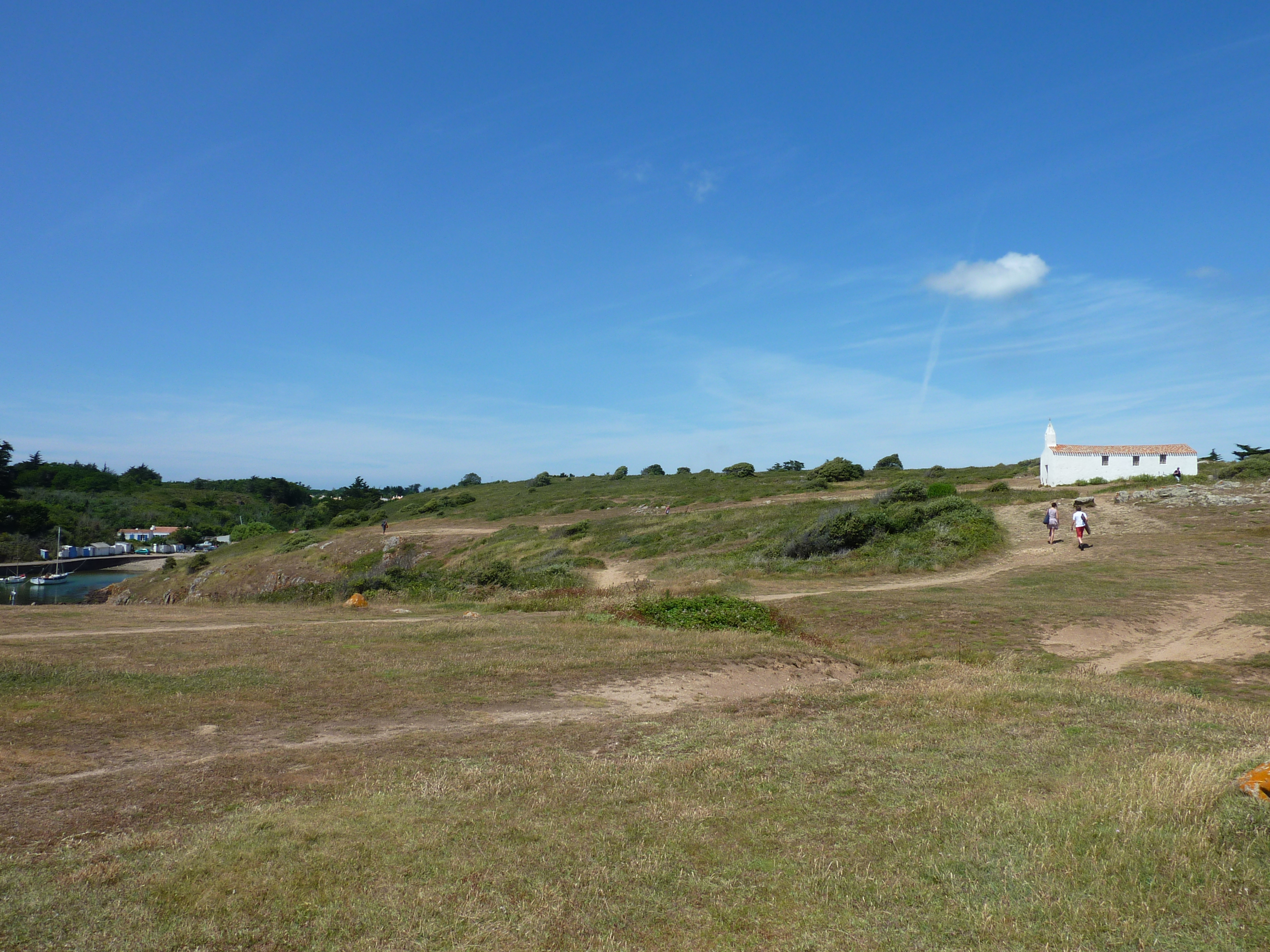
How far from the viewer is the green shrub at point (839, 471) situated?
213 feet

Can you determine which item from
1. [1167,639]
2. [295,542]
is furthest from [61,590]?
[1167,639]

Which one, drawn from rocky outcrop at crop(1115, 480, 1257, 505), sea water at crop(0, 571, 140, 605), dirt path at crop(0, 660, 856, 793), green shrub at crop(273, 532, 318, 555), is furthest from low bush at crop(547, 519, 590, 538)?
dirt path at crop(0, 660, 856, 793)

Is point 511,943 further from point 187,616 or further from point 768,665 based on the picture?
point 187,616

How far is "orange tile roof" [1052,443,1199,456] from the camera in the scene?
44.2 meters

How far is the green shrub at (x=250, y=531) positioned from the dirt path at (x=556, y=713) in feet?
306

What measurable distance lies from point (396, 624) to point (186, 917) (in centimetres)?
→ 1350

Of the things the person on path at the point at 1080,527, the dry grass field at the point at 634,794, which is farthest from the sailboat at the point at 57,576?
the person on path at the point at 1080,527

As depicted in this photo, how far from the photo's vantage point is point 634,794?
6.78 meters

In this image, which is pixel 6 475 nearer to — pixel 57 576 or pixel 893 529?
pixel 57 576

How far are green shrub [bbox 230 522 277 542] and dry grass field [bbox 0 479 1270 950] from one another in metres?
90.0

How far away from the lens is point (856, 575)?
25.7m

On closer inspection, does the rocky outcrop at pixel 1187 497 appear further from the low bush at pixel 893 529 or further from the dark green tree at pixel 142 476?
the dark green tree at pixel 142 476

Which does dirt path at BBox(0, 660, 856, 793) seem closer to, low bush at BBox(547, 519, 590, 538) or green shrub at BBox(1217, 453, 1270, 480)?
low bush at BBox(547, 519, 590, 538)

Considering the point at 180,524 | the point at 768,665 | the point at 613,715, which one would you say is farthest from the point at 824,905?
the point at 180,524
